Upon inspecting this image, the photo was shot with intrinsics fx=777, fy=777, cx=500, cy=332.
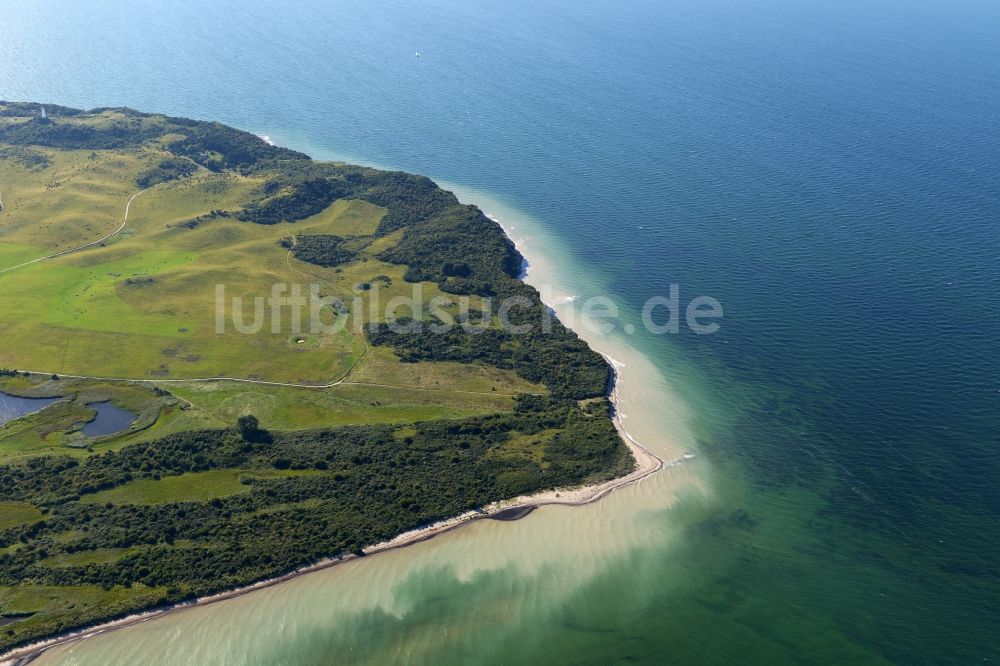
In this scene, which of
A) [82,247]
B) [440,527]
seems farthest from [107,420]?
[82,247]

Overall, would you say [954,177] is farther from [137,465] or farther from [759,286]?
[137,465]

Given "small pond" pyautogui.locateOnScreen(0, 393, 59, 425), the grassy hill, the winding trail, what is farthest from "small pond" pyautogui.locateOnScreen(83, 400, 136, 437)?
the winding trail

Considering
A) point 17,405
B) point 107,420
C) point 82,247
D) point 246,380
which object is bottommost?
point 107,420

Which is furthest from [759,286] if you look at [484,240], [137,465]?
[137,465]

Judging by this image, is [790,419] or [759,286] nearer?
[790,419]

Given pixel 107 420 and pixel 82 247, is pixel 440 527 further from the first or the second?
pixel 82 247

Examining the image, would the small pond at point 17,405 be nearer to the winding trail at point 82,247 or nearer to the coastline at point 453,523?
the coastline at point 453,523

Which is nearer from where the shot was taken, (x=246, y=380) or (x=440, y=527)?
(x=440, y=527)
